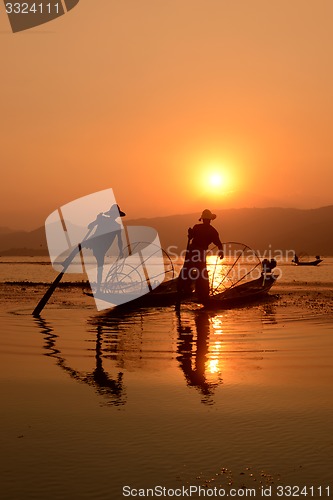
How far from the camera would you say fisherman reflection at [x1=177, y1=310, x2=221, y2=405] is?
8336 mm

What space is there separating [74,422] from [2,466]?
4.63 ft

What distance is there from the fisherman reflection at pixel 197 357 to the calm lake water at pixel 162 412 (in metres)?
0.03

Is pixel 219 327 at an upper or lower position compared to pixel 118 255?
lower

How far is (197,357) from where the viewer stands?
10875mm

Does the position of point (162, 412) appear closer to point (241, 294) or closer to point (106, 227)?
point (106, 227)

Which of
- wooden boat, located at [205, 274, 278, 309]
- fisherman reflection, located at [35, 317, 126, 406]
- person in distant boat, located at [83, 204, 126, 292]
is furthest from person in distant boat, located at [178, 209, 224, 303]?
fisherman reflection, located at [35, 317, 126, 406]

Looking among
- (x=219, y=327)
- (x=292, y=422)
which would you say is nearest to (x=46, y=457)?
(x=292, y=422)

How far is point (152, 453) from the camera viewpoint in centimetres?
553

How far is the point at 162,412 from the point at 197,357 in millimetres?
3937

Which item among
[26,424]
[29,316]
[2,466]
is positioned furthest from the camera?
[29,316]

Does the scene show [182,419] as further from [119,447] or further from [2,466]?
[2,466]

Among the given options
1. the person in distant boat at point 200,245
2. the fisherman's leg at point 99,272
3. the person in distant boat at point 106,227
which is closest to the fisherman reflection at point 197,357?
the person in distant boat at point 200,245

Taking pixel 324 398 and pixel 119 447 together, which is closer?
pixel 119 447

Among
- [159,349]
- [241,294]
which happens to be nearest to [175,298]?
[241,294]
